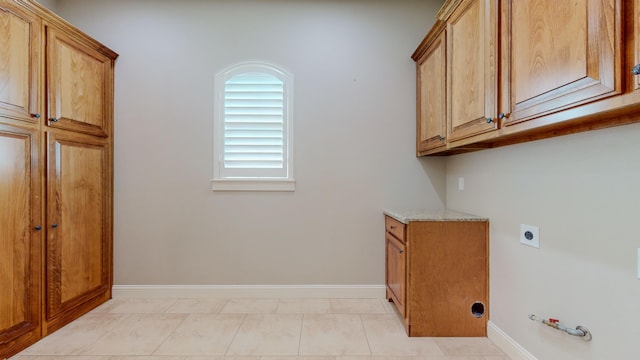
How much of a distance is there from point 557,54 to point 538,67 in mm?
111

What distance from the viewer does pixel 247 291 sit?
3.06 m

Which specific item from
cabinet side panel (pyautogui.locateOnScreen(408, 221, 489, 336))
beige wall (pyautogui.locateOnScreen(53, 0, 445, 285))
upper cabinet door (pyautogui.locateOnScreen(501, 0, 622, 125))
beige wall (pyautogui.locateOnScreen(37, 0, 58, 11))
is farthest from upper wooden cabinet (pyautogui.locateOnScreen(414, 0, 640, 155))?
beige wall (pyautogui.locateOnScreen(37, 0, 58, 11))

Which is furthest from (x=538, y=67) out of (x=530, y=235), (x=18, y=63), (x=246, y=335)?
(x=18, y=63)

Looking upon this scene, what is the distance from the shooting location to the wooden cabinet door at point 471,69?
70.4 inches

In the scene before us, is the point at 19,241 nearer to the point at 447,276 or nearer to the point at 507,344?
the point at 447,276

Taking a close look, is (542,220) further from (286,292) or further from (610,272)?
(286,292)

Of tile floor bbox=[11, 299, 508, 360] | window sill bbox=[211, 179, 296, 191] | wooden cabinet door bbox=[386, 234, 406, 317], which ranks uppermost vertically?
window sill bbox=[211, 179, 296, 191]

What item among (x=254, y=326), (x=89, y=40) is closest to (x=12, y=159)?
(x=89, y=40)

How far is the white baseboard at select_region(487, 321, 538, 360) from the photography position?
195 centimetres

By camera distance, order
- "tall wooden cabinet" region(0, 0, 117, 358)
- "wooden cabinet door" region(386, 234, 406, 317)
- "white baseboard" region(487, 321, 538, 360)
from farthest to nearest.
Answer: "wooden cabinet door" region(386, 234, 406, 317) → "tall wooden cabinet" region(0, 0, 117, 358) → "white baseboard" region(487, 321, 538, 360)

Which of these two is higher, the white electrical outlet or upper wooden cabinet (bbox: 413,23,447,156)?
upper wooden cabinet (bbox: 413,23,447,156)

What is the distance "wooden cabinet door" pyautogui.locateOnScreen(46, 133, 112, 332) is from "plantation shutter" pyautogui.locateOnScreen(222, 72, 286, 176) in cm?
111

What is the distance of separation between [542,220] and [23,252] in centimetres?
327

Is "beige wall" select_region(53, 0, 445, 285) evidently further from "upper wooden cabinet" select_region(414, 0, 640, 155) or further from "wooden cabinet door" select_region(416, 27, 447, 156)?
"upper wooden cabinet" select_region(414, 0, 640, 155)
